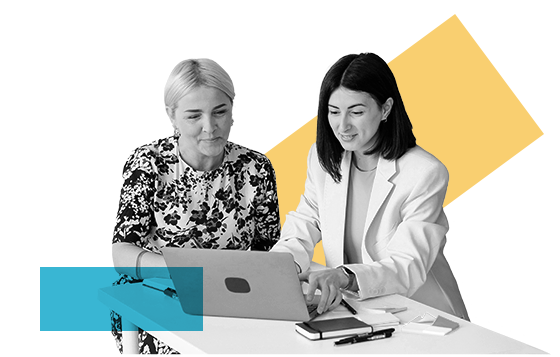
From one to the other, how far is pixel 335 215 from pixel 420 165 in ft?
1.64

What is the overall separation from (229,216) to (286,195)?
147 centimetres

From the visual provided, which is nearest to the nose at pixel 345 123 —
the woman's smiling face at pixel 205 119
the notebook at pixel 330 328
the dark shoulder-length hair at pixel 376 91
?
the dark shoulder-length hair at pixel 376 91

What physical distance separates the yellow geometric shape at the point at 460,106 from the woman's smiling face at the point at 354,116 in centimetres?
162

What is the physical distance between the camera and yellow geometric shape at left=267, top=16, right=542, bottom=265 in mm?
4465

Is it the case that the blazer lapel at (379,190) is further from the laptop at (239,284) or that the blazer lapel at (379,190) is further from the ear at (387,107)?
the laptop at (239,284)

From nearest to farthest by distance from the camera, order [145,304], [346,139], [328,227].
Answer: [145,304] < [346,139] < [328,227]

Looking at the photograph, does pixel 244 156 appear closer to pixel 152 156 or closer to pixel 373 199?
pixel 152 156

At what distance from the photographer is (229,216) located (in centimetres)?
326

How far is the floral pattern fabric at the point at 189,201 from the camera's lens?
313cm

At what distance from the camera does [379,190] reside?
295 cm

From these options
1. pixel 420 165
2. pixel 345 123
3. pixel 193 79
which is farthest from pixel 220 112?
pixel 420 165
